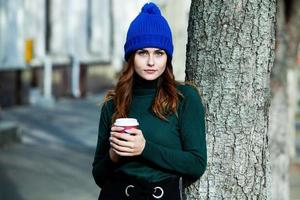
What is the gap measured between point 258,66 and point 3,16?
48.6 feet

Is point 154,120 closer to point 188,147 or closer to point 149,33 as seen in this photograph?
point 188,147

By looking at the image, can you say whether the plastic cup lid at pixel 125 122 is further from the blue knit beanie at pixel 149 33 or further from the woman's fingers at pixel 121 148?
the blue knit beanie at pixel 149 33

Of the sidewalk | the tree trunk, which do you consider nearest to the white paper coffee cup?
the tree trunk

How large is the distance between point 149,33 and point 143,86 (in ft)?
0.73

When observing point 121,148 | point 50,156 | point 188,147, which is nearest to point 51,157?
point 50,156

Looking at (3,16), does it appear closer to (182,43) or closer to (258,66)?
(182,43)

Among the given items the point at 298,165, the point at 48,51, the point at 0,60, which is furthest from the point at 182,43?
the point at 48,51

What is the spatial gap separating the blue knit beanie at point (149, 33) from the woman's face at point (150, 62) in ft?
0.09

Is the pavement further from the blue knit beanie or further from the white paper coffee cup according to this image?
the white paper coffee cup

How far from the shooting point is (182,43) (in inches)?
405

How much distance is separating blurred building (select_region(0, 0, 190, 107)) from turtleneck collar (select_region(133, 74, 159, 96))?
14429 millimetres

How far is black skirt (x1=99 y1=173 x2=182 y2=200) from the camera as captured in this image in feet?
12.0

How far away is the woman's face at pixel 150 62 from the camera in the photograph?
12.1ft

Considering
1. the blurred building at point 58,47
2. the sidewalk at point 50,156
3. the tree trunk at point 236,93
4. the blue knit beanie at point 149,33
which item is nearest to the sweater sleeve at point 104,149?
the blue knit beanie at point 149,33
